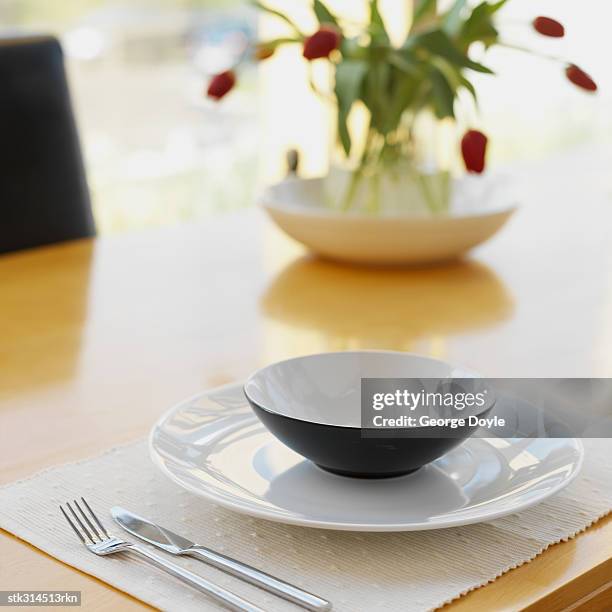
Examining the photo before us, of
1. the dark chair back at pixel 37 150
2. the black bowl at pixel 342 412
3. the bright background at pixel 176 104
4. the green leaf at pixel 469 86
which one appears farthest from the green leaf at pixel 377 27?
the bright background at pixel 176 104

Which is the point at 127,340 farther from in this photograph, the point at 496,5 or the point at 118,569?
the point at 496,5

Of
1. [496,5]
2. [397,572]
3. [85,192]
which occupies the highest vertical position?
[496,5]

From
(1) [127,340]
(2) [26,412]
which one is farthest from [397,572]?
(1) [127,340]

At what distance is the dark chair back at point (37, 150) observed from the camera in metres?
1.58

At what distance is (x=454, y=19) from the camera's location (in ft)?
4.40

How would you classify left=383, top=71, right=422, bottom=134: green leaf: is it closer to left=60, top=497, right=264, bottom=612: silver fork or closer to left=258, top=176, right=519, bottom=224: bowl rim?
left=258, top=176, right=519, bottom=224: bowl rim

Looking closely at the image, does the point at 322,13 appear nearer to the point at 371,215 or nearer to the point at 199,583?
the point at 371,215

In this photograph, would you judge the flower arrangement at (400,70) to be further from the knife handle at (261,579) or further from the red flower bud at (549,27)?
the knife handle at (261,579)

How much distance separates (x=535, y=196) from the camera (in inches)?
74.0

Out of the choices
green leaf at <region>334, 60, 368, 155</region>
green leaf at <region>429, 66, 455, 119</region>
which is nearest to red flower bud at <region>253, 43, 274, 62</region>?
green leaf at <region>334, 60, 368, 155</region>

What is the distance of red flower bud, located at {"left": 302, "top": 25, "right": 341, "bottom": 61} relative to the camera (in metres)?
1.21

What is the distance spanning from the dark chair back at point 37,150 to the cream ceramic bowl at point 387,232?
390 millimetres

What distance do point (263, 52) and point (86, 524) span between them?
2.74ft

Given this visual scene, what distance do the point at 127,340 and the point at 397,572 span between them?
21.9 inches
